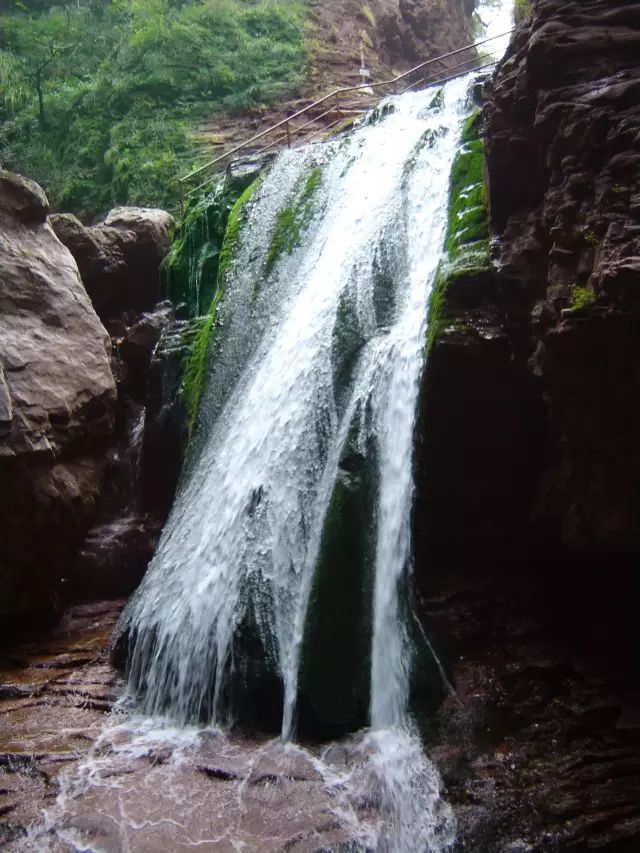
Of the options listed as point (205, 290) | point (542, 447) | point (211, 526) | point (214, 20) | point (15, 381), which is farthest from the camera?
point (214, 20)

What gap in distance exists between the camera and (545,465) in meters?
Answer: 6.15

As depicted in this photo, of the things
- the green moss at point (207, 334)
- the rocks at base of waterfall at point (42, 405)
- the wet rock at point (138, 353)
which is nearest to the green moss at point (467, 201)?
the green moss at point (207, 334)

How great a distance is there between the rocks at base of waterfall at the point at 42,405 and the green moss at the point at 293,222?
274 centimetres

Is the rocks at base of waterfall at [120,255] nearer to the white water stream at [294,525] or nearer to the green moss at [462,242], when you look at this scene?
the white water stream at [294,525]

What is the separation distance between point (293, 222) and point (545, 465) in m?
5.94

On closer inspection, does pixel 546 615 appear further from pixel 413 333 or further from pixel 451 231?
pixel 451 231

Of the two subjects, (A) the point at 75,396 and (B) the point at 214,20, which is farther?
(B) the point at 214,20

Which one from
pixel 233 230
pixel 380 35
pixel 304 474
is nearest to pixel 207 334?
pixel 233 230

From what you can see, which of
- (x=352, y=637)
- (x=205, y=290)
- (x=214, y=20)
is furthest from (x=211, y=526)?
(x=214, y=20)

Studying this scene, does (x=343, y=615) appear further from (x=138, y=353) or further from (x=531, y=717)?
(x=138, y=353)

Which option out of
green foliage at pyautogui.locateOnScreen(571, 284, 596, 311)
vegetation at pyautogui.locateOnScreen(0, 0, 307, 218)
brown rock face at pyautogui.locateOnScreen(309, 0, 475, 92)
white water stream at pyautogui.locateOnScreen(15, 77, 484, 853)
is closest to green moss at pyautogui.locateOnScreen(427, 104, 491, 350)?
white water stream at pyautogui.locateOnScreen(15, 77, 484, 853)

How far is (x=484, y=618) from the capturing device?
19.6ft

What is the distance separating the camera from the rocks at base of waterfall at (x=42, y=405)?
7.82 metres

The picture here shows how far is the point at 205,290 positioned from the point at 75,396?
3.17 meters
